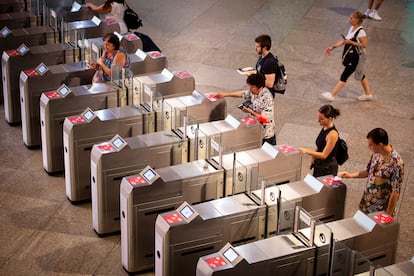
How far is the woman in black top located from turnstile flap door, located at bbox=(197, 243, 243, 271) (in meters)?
2.20

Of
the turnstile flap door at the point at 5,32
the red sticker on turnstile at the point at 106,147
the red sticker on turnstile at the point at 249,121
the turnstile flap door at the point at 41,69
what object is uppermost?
the turnstile flap door at the point at 5,32

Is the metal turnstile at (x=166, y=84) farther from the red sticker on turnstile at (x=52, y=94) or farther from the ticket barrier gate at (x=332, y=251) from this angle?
the ticket barrier gate at (x=332, y=251)

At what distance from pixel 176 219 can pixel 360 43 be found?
601cm

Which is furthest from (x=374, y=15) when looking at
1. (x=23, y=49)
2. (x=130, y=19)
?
(x=23, y=49)

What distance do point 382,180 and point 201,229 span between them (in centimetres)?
193

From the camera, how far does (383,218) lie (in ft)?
25.8

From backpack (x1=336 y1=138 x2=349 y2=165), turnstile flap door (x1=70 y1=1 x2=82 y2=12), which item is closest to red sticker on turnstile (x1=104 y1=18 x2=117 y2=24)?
turnstile flap door (x1=70 y1=1 x2=82 y2=12)

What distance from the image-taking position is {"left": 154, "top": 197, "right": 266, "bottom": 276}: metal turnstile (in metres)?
7.87

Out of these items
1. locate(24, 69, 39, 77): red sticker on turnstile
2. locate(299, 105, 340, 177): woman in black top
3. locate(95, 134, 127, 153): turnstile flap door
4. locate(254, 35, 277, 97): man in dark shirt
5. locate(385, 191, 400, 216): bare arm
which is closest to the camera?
locate(385, 191, 400, 216): bare arm

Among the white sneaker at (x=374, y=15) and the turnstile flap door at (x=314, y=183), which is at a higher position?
the white sneaker at (x=374, y=15)

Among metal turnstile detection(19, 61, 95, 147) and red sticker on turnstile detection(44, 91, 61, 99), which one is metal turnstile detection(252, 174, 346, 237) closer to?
red sticker on turnstile detection(44, 91, 61, 99)

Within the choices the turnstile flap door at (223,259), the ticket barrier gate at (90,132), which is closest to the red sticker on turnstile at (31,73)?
the ticket barrier gate at (90,132)

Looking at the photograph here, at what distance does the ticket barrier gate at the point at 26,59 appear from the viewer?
38.8 feet

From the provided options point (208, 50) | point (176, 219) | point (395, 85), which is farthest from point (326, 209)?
point (208, 50)
